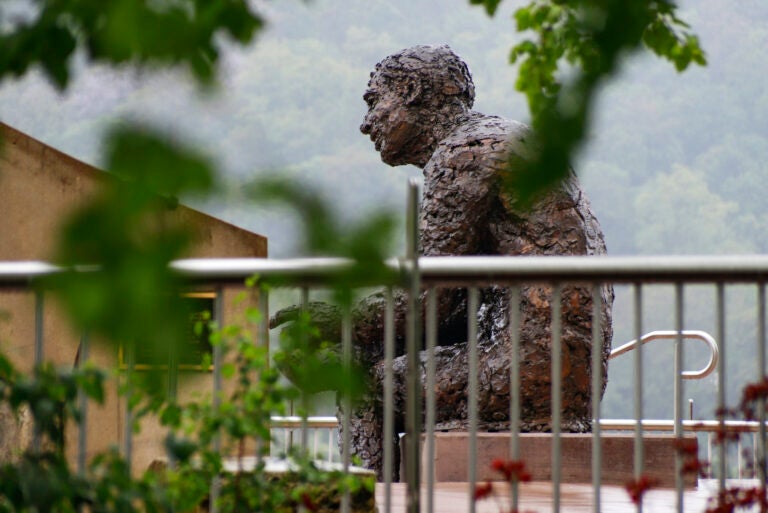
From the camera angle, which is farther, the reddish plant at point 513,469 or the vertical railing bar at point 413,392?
the vertical railing bar at point 413,392

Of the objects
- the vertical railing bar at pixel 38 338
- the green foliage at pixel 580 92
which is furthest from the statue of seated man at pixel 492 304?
the green foliage at pixel 580 92

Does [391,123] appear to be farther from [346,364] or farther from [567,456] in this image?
[346,364]

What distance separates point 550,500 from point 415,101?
2.70m

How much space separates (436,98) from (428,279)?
12.2 ft

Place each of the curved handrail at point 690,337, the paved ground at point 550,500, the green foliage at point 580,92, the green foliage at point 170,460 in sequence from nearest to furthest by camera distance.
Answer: the green foliage at point 580,92 < the green foliage at point 170,460 < the paved ground at point 550,500 < the curved handrail at point 690,337

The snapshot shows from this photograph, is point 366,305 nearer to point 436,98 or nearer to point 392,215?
point 436,98

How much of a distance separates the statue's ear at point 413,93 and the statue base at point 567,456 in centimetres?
206

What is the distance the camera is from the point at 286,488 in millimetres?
4035

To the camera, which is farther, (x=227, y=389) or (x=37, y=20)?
(x=227, y=389)

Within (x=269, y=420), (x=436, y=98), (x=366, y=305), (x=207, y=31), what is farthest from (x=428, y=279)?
(x=436, y=98)

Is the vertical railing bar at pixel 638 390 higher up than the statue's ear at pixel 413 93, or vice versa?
the statue's ear at pixel 413 93

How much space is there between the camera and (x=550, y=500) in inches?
211

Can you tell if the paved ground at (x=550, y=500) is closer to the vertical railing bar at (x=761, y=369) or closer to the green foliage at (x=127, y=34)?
the vertical railing bar at (x=761, y=369)

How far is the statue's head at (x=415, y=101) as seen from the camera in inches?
283
